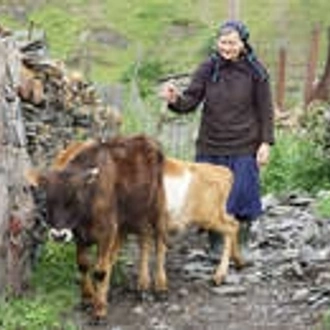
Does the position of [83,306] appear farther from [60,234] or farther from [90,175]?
[90,175]

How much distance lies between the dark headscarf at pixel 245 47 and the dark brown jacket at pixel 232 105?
0.06 feet

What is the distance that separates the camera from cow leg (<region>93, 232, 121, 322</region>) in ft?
27.7

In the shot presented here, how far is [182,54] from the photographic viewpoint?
4300 centimetres

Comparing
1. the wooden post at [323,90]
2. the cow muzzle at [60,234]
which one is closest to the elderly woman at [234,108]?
A: the cow muzzle at [60,234]

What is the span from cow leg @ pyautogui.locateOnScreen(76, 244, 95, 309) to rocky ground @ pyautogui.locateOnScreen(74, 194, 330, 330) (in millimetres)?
138

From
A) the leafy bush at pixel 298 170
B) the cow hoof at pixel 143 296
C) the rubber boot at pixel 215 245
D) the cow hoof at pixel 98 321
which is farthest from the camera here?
the leafy bush at pixel 298 170

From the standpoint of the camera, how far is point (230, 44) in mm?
9320

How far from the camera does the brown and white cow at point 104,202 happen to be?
8.06 m

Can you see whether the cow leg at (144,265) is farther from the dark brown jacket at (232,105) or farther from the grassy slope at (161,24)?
the grassy slope at (161,24)

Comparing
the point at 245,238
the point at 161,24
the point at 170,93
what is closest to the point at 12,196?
the point at 170,93

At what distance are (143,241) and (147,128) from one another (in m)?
5.51

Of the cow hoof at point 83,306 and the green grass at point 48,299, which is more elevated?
the green grass at point 48,299

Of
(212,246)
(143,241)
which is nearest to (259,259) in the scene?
(212,246)

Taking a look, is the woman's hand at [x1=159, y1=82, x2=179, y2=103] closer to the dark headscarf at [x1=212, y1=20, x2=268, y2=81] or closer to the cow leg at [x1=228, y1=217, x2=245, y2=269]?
the dark headscarf at [x1=212, y1=20, x2=268, y2=81]
